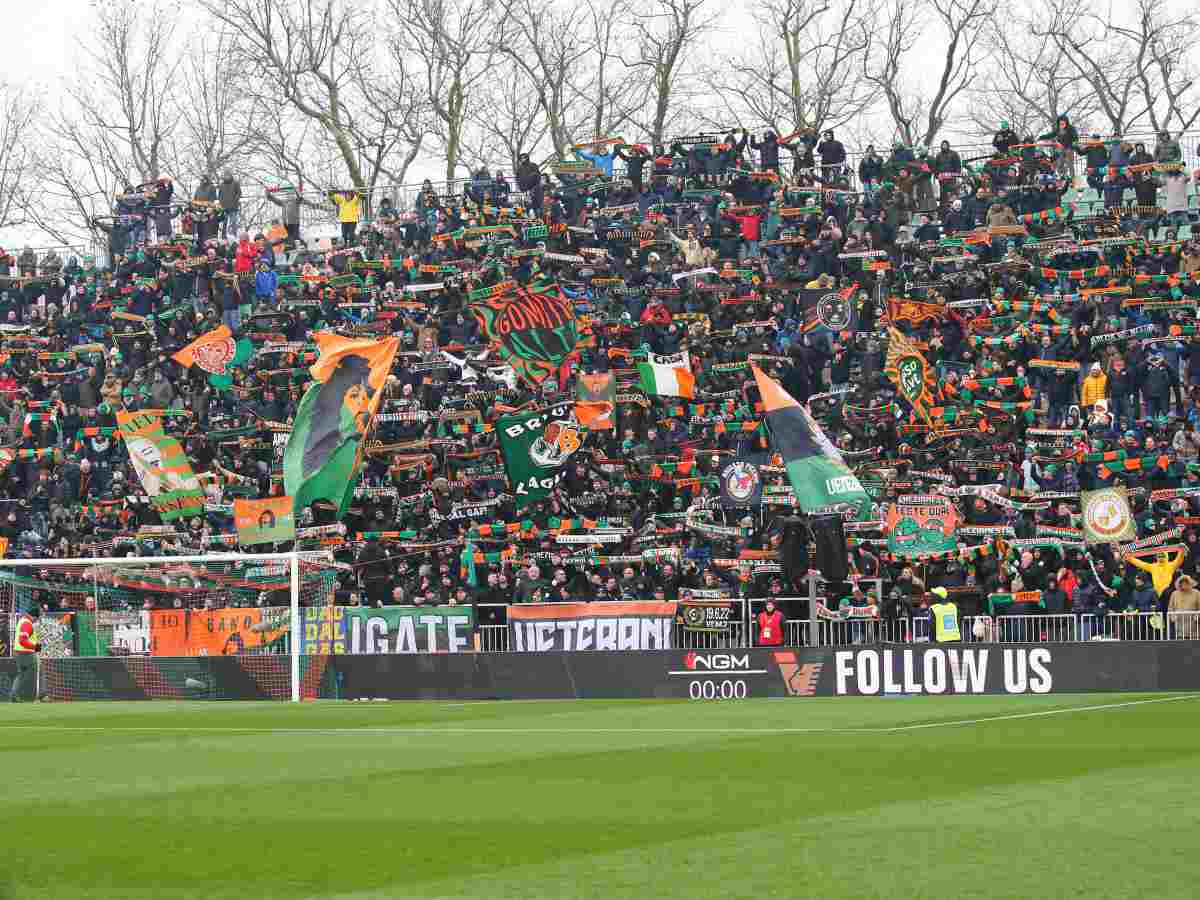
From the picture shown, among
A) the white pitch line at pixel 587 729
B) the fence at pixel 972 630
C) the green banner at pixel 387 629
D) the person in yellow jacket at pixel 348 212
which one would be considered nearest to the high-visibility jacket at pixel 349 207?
the person in yellow jacket at pixel 348 212

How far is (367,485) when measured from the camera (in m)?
38.7

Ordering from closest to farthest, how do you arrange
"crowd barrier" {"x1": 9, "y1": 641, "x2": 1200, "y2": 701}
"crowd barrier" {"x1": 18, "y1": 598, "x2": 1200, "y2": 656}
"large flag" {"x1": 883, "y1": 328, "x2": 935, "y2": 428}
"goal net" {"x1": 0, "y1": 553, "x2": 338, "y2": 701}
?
"crowd barrier" {"x1": 9, "y1": 641, "x2": 1200, "y2": 701} → "crowd barrier" {"x1": 18, "y1": 598, "x2": 1200, "y2": 656} → "goal net" {"x1": 0, "y1": 553, "x2": 338, "y2": 701} → "large flag" {"x1": 883, "y1": 328, "x2": 935, "y2": 428}

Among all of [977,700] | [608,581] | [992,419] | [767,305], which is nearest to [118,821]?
[977,700]

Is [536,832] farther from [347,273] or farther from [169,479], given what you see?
[347,273]

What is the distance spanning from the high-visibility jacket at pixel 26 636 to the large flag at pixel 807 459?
13.6 metres

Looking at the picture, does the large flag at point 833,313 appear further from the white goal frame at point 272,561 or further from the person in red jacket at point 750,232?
the white goal frame at point 272,561

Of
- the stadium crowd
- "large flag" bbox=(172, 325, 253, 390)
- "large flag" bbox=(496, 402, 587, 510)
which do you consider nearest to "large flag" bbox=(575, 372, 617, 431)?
the stadium crowd

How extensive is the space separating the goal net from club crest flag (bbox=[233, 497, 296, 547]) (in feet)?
1.81

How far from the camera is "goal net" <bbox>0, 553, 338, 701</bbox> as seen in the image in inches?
1265

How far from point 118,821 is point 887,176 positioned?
3323 centimetres

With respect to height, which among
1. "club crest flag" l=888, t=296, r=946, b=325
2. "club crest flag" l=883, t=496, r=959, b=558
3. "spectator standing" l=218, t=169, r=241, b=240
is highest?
"spectator standing" l=218, t=169, r=241, b=240

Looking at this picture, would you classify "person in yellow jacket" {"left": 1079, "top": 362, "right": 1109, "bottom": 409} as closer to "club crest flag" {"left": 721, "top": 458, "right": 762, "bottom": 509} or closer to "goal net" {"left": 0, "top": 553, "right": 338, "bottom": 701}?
"club crest flag" {"left": 721, "top": 458, "right": 762, "bottom": 509}

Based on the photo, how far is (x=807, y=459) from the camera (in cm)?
3077

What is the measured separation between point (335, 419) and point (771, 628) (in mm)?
→ 9969
